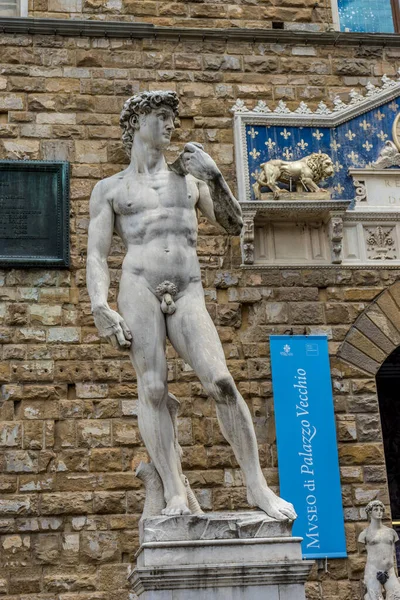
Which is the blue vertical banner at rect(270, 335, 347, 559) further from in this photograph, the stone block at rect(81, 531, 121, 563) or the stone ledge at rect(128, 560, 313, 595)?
the stone ledge at rect(128, 560, 313, 595)

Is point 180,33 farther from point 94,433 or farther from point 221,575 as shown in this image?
point 221,575

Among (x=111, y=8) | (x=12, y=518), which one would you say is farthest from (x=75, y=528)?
(x=111, y=8)

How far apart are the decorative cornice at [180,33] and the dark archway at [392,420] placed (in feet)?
12.2

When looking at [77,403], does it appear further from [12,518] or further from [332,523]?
[332,523]

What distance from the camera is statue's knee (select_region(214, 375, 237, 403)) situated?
5871 mm

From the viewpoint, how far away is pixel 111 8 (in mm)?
10781

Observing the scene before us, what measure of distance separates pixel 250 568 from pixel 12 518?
13.2 ft

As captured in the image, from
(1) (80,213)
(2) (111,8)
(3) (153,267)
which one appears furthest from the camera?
(2) (111,8)

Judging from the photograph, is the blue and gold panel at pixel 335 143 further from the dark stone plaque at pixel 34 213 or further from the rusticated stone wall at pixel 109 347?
the dark stone plaque at pixel 34 213

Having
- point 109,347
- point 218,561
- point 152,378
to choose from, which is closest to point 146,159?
point 152,378

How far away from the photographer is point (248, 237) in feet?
32.6

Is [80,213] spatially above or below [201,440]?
above

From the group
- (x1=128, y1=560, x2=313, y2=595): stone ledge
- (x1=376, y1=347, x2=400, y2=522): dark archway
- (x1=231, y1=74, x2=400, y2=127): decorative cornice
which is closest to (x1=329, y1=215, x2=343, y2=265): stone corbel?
(x1=231, y1=74, x2=400, y2=127): decorative cornice

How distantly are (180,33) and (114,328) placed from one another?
5483mm
